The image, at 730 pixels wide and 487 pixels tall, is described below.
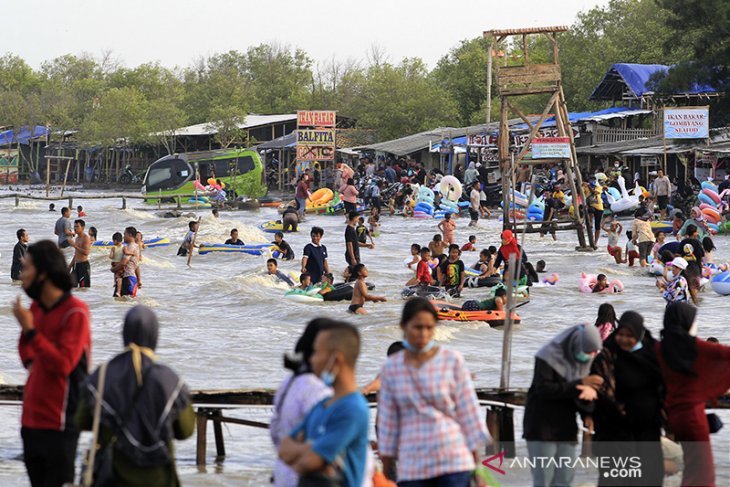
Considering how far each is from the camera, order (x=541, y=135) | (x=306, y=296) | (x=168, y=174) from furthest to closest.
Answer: (x=168, y=174) < (x=541, y=135) < (x=306, y=296)

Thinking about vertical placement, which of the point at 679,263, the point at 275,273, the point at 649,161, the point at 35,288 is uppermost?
the point at 649,161

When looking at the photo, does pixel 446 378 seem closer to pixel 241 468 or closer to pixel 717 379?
pixel 717 379

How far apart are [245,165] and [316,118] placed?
3357 millimetres

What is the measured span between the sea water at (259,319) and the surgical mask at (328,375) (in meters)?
4.30

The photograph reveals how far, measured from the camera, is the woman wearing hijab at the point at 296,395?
4406mm

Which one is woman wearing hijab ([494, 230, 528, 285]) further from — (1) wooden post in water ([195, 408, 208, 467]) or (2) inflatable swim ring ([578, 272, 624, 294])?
(1) wooden post in water ([195, 408, 208, 467])

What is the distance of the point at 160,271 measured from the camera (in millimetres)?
24906

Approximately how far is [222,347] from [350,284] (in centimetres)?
365

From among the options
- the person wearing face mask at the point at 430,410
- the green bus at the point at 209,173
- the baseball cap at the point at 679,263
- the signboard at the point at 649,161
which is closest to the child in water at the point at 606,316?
the person wearing face mask at the point at 430,410

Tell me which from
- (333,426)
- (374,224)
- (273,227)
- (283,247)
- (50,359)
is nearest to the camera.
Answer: (333,426)

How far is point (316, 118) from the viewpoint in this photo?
4881 centimetres

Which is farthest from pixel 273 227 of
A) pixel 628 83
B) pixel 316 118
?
pixel 628 83

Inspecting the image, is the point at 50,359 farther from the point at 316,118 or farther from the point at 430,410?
the point at 316,118

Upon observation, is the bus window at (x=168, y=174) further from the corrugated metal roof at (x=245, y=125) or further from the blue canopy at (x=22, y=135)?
the blue canopy at (x=22, y=135)
